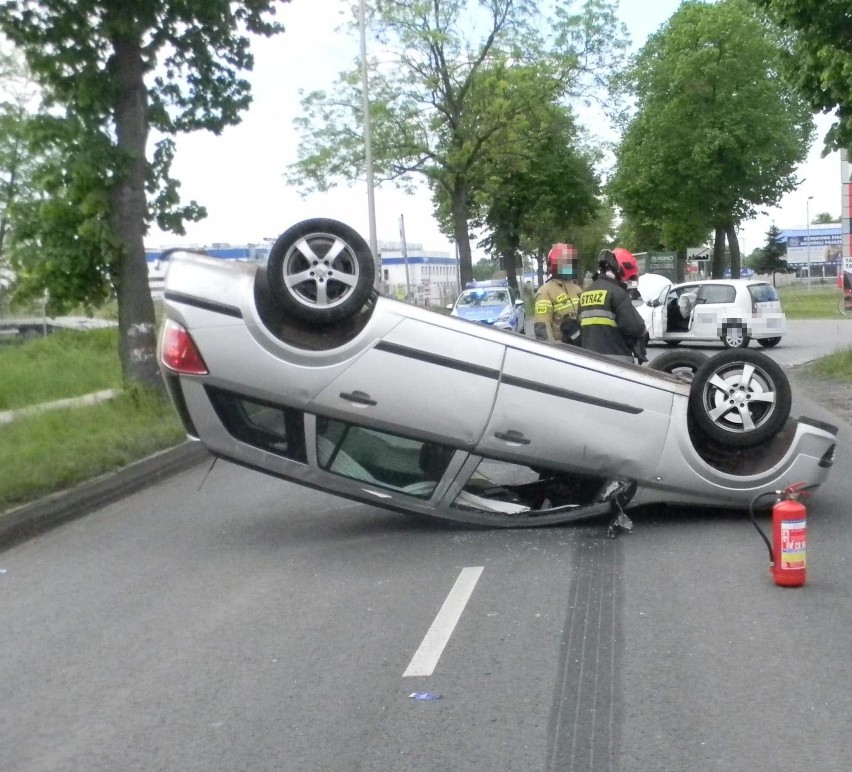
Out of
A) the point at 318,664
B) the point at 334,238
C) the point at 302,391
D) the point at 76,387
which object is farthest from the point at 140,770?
the point at 76,387

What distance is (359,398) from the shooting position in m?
8.02

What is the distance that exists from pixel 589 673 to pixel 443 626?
1.09 metres

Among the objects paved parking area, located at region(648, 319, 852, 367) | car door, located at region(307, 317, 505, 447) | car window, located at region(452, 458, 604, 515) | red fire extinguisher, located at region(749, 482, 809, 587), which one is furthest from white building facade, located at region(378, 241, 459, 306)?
red fire extinguisher, located at region(749, 482, 809, 587)

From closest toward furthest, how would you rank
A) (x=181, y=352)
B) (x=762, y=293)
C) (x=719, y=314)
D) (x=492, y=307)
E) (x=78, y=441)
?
(x=181, y=352) → (x=78, y=441) → (x=719, y=314) → (x=762, y=293) → (x=492, y=307)

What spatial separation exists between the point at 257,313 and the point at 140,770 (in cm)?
380

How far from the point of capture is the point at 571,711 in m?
5.11

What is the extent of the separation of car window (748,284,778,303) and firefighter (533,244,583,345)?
17.4 m

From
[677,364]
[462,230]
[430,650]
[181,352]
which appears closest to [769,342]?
[677,364]

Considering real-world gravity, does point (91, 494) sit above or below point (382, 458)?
below

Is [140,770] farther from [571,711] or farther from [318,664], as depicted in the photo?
[571,711]

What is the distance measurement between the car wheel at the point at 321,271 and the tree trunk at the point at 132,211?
8619 millimetres

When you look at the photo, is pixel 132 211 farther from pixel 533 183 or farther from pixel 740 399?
pixel 533 183

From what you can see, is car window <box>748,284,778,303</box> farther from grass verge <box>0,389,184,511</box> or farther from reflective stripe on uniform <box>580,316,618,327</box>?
reflective stripe on uniform <box>580,316,618,327</box>

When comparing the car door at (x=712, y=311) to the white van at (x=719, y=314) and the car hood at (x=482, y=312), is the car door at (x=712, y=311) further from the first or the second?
the car hood at (x=482, y=312)
